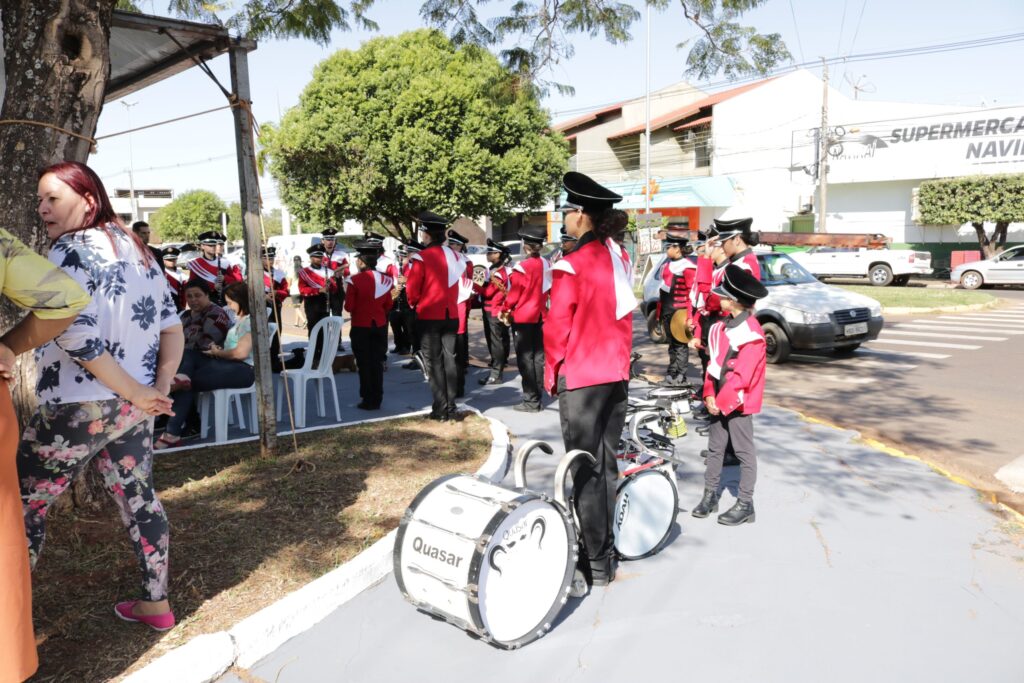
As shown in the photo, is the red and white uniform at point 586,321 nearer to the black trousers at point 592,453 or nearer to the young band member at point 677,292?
the black trousers at point 592,453

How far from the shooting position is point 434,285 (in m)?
7.14

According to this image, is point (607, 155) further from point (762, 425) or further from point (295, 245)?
point (762, 425)

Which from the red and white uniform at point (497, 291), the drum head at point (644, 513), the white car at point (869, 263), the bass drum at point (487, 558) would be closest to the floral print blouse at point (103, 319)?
the bass drum at point (487, 558)

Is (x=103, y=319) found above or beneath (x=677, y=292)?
above

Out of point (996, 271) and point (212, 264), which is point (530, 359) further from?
point (996, 271)

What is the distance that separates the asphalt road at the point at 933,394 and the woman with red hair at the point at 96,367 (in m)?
5.35

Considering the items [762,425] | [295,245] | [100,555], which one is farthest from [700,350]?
[295,245]

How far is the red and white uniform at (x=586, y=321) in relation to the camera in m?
3.66

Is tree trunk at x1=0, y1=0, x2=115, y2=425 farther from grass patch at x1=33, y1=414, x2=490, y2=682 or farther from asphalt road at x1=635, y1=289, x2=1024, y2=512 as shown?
asphalt road at x1=635, y1=289, x2=1024, y2=512

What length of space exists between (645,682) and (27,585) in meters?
2.26

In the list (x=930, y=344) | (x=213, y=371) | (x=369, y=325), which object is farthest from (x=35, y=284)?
(x=930, y=344)

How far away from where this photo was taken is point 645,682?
3.06 metres

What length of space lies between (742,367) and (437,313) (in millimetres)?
3345

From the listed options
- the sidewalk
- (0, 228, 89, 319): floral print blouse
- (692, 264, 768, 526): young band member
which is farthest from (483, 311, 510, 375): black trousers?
(0, 228, 89, 319): floral print blouse
